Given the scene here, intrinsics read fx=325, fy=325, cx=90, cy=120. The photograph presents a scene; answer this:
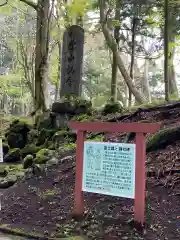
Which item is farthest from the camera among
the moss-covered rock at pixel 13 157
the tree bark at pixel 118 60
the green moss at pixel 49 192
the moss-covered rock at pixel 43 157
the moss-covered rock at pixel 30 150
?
the tree bark at pixel 118 60

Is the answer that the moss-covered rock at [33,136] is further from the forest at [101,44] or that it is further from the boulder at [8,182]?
the boulder at [8,182]

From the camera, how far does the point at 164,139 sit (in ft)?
20.4

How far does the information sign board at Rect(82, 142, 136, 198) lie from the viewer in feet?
13.8

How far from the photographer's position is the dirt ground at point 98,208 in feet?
13.4

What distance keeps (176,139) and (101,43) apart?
794 inches

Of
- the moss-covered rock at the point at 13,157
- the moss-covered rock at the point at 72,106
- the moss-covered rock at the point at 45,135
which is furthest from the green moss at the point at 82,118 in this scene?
the moss-covered rock at the point at 13,157

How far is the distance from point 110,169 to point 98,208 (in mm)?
736

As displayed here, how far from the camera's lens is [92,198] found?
16.7 ft

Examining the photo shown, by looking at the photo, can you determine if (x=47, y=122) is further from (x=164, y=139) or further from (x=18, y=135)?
(x=164, y=139)

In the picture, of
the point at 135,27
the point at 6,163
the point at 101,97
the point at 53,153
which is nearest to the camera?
the point at 53,153

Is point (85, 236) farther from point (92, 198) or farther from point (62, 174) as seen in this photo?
point (62, 174)

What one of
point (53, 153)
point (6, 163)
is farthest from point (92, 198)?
point (6, 163)

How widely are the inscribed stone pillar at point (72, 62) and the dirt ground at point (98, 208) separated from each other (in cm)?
490

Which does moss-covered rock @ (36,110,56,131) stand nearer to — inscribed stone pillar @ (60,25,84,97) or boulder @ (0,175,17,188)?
inscribed stone pillar @ (60,25,84,97)
